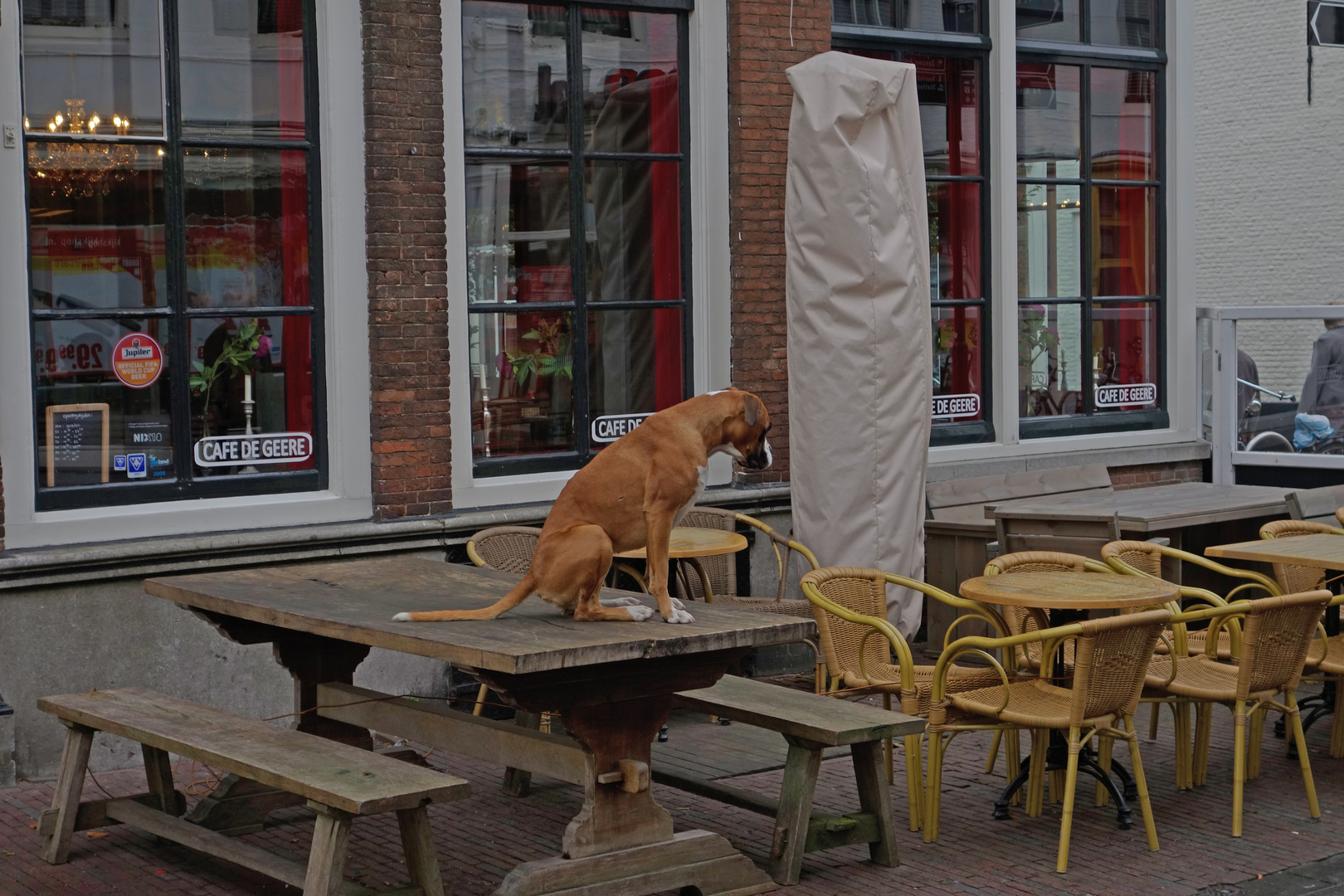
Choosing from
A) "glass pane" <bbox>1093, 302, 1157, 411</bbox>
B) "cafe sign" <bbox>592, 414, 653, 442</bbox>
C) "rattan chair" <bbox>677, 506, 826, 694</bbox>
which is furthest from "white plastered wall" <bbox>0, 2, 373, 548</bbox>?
"glass pane" <bbox>1093, 302, 1157, 411</bbox>

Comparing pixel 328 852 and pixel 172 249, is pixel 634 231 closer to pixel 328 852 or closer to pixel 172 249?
pixel 172 249

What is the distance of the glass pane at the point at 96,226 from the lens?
7.15 meters

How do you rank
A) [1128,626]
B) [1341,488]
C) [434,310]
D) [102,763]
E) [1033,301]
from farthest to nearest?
[1033,301] → [1341,488] → [434,310] → [102,763] → [1128,626]

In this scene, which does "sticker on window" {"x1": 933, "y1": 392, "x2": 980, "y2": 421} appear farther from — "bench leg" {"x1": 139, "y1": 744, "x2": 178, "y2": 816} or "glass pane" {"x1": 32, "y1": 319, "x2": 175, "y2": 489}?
"bench leg" {"x1": 139, "y1": 744, "x2": 178, "y2": 816}

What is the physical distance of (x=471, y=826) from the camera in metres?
6.05

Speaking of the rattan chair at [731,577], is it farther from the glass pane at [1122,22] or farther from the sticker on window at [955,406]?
the glass pane at [1122,22]

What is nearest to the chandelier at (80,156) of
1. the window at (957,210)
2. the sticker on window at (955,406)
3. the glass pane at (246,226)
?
the glass pane at (246,226)

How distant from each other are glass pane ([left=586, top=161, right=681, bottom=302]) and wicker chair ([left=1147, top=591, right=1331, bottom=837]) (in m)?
3.91

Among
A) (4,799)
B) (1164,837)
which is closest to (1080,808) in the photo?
(1164,837)

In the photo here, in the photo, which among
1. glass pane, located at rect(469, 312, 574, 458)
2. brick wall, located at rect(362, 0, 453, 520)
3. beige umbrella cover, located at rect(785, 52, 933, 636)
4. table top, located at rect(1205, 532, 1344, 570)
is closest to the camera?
table top, located at rect(1205, 532, 1344, 570)

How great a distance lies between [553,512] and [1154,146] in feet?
25.9

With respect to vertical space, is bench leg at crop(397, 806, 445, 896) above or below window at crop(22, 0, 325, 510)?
below

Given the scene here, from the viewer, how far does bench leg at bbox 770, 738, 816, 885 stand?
5270mm

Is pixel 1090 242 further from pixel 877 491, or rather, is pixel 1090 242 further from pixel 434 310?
pixel 434 310
